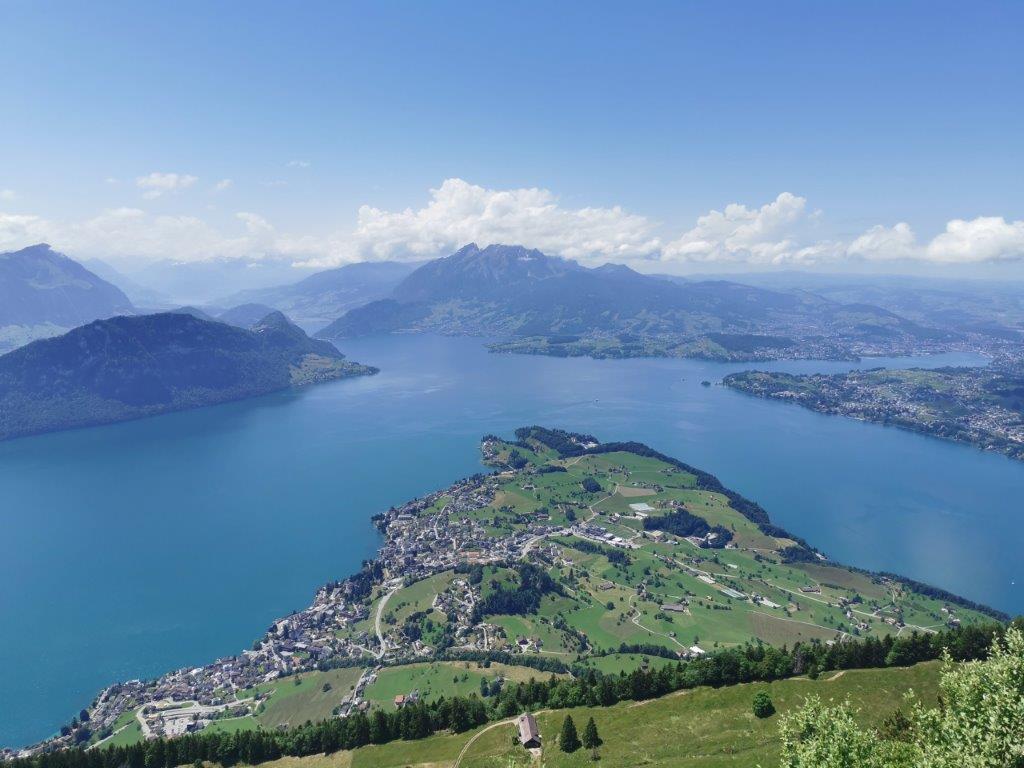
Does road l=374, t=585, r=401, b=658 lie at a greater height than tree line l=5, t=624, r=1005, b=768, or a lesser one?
A: lesser

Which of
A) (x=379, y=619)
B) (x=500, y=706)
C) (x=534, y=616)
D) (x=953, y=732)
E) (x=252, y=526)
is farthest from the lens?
(x=252, y=526)

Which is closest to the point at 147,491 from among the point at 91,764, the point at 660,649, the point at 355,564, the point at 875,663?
the point at 355,564

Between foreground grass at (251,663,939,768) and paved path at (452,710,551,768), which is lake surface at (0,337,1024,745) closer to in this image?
foreground grass at (251,663,939,768)

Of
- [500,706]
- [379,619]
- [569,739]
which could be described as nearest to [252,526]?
[379,619]

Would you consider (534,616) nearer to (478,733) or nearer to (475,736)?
(478,733)

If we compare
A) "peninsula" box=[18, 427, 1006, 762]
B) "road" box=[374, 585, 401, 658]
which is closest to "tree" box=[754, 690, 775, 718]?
"peninsula" box=[18, 427, 1006, 762]

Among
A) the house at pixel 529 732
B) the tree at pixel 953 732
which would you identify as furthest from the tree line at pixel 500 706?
the tree at pixel 953 732
